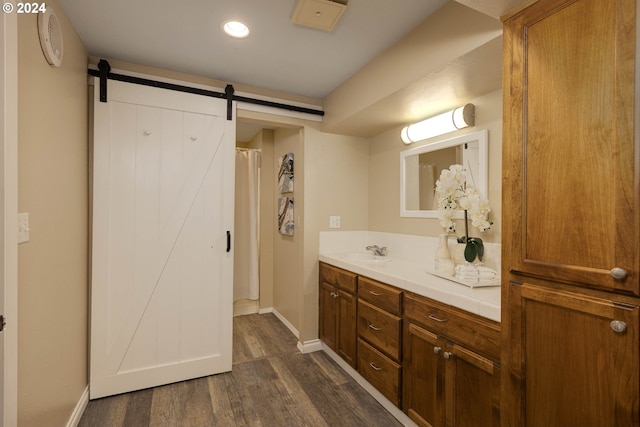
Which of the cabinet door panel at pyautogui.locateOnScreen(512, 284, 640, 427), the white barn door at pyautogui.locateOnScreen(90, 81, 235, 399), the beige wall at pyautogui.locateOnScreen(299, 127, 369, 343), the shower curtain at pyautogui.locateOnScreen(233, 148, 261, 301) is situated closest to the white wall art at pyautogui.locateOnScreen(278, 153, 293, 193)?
the beige wall at pyautogui.locateOnScreen(299, 127, 369, 343)

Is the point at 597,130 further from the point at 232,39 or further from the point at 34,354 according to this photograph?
the point at 34,354

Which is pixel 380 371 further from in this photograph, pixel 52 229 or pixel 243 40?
pixel 243 40

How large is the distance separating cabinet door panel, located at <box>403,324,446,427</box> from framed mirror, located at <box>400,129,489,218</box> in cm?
96

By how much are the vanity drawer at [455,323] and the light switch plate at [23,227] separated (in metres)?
1.84

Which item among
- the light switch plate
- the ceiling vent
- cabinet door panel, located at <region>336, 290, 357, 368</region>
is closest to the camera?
the light switch plate

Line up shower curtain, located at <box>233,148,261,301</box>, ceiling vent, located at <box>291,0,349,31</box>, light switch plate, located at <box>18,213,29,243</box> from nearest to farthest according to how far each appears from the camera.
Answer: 1. light switch plate, located at <box>18,213,29,243</box>
2. ceiling vent, located at <box>291,0,349,31</box>
3. shower curtain, located at <box>233,148,261,301</box>

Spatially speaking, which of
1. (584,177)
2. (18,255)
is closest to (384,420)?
(584,177)

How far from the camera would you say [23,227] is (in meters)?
1.25

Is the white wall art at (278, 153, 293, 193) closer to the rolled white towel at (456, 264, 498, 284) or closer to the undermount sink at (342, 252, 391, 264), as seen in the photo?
the undermount sink at (342, 252, 391, 264)

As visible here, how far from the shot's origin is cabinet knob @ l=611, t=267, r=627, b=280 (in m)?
0.88

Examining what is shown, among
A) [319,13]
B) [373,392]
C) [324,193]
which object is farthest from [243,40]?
[373,392]

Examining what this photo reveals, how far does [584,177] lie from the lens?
972 mm

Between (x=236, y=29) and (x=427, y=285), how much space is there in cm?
185

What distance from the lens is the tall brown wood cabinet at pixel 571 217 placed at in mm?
880
